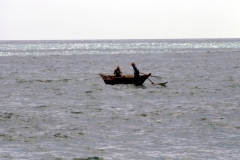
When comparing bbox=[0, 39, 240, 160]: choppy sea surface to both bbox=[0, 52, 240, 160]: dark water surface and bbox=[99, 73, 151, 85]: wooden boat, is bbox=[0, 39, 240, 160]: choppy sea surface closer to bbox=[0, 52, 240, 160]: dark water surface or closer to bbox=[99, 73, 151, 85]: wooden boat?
bbox=[0, 52, 240, 160]: dark water surface

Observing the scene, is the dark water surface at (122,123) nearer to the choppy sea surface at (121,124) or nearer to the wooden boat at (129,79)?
the choppy sea surface at (121,124)

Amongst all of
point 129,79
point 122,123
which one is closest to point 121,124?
point 122,123

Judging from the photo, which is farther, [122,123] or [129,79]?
[129,79]

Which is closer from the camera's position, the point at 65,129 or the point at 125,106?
the point at 65,129

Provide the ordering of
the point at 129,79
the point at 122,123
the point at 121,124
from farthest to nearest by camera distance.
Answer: the point at 129,79 → the point at 122,123 → the point at 121,124

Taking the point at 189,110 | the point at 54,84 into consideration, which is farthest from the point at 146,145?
the point at 54,84

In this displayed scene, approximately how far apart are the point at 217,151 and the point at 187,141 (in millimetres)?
1592

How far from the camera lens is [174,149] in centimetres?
1680

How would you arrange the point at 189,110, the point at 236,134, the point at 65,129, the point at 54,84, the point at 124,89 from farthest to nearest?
the point at 54,84 → the point at 124,89 → the point at 189,110 → the point at 65,129 → the point at 236,134

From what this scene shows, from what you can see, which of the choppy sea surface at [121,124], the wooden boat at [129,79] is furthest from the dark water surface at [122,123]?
the wooden boat at [129,79]

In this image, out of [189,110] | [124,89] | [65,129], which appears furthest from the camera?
[124,89]

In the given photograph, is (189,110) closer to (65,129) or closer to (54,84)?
(65,129)

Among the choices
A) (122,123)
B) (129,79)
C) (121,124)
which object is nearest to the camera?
(121,124)

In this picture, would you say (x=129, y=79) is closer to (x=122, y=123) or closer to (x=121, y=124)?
(x=122, y=123)
